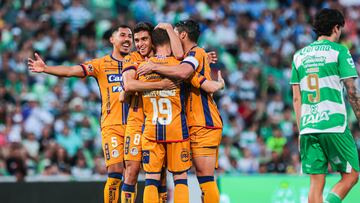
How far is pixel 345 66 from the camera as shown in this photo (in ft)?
30.9

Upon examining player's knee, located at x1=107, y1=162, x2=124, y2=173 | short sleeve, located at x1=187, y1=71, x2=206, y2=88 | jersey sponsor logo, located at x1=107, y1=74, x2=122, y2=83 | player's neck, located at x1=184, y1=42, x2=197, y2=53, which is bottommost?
player's knee, located at x1=107, y1=162, x2=124, y2=173

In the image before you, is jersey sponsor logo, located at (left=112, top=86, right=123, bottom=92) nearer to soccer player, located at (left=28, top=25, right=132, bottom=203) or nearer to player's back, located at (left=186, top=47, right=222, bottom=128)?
soccer player, located at (left=28, top=25, right=132, bottom=203)

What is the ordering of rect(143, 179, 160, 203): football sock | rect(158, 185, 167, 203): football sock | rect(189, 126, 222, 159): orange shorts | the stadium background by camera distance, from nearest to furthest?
rect(143, 179, 160, 203): football sock < rect(189, 126, 222, 159): orange shorts < rect(158, 185, 167, 203): football sock < the stadium background

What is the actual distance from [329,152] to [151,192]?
7.07ft

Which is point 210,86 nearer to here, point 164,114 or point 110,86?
point 164,114

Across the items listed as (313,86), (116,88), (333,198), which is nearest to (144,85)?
(116,88)

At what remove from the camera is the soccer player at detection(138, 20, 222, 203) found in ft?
33.8

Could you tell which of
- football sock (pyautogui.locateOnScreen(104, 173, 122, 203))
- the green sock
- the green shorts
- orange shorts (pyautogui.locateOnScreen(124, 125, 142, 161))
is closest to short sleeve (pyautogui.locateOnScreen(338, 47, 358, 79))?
the green shorts

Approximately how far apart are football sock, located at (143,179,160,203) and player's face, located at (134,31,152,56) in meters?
1.73

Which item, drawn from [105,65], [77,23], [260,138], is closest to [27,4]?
[77,23]

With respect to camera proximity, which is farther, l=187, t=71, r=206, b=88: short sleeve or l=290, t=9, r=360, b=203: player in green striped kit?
l=187, t=71, r=206, b=88: short sleeve

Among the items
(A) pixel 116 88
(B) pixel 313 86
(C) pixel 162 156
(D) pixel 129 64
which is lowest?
(C) pixel 162 156

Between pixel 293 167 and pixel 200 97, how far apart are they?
291 inches

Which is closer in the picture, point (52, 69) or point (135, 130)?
point (135, 130)
